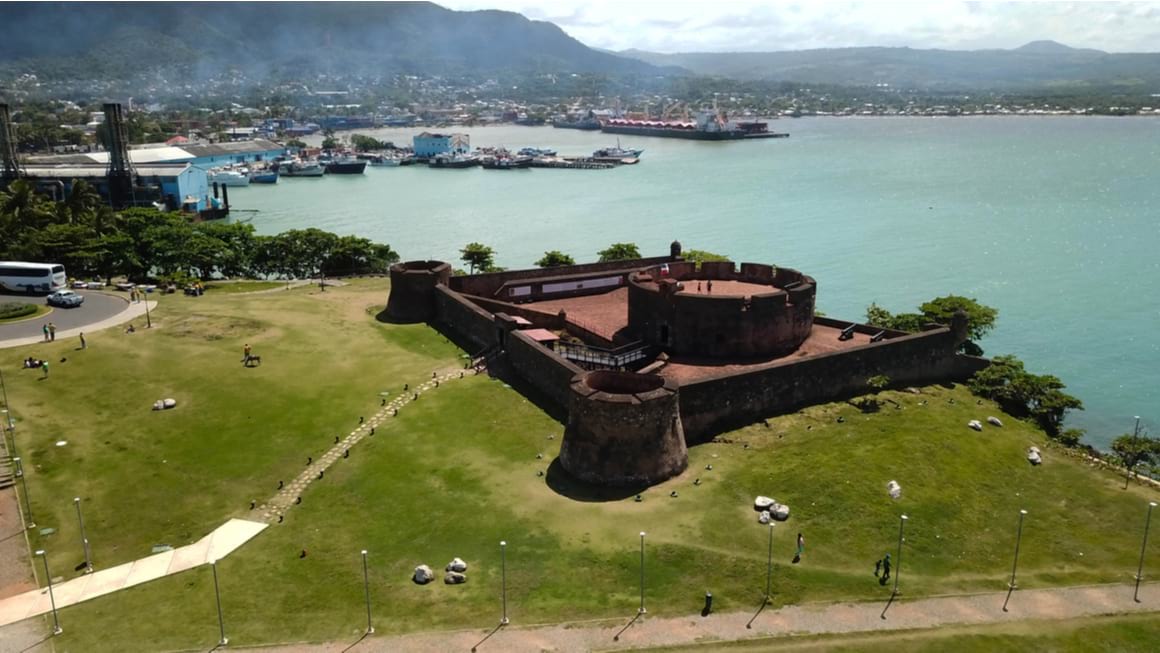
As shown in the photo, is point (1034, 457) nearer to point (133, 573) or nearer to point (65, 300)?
point (133, 573)

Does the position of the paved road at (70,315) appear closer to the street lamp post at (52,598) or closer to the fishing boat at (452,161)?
the street lamp post at (52,598)

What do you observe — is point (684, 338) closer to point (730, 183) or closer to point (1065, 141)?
point (730, 183)

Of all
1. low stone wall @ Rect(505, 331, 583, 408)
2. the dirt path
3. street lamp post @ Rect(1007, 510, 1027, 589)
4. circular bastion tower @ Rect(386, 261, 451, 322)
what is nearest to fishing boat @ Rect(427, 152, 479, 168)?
circular bastion tower @ Rect(386, 261, 451, 322)

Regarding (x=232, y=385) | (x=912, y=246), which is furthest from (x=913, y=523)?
(x=912, y=246)

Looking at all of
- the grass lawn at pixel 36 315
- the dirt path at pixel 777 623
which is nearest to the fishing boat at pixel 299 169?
the grass lawn at pixel 36 315

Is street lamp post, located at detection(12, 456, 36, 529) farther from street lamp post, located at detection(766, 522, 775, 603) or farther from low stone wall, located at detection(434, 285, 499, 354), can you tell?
street lamp post, located at detection(766, 522, 775, 603)

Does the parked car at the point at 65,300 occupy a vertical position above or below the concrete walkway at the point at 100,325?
above
